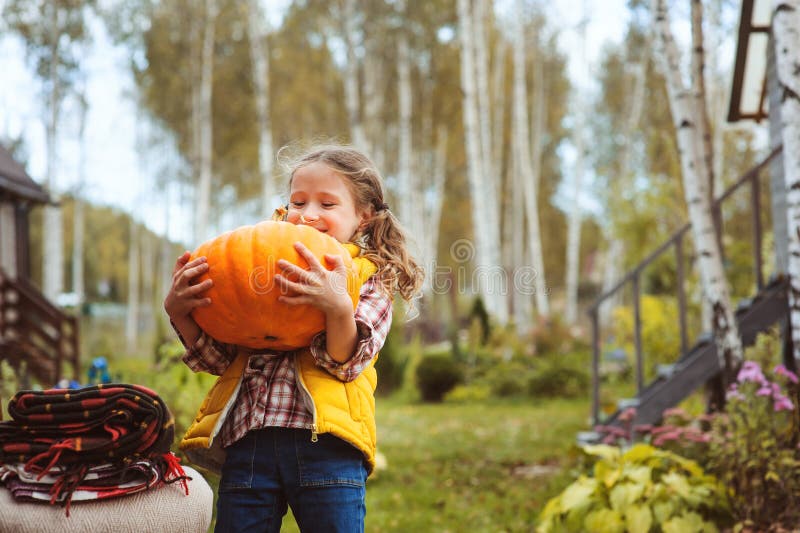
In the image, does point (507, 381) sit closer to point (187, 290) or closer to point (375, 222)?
point (375, 222)

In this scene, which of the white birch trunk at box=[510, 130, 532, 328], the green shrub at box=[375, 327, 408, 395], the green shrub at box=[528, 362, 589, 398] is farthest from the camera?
the white birch trunk at box=[510, 130, 532, 328]

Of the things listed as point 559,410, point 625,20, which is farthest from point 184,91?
point 559,410

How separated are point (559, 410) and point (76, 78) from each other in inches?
673

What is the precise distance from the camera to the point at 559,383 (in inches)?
470

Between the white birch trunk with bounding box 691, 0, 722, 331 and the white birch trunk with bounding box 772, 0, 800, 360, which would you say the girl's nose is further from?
the white birch trunk with bounding box 691, 0, 722, 331

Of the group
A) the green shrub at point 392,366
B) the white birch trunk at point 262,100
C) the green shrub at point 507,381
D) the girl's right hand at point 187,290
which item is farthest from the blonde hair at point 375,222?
the white birch trunk at point 262,100

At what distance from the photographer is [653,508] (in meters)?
3.77

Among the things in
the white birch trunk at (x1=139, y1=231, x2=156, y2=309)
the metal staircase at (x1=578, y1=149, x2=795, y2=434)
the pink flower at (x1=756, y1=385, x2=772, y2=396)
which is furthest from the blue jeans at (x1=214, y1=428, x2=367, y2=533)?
the white birch trunk at (x1=139, y1=231, x2=156, y2=309)

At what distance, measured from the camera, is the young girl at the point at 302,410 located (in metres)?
1.80

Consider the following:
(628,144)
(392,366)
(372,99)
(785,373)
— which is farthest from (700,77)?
(628,144)

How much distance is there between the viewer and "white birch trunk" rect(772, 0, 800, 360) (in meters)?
3.99

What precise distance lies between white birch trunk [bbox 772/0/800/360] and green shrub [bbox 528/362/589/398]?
799 centimetres

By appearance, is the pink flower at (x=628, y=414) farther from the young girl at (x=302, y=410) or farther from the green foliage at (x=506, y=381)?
the green foliage at (x=506, y=381)

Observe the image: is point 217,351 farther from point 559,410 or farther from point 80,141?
point 80,141
